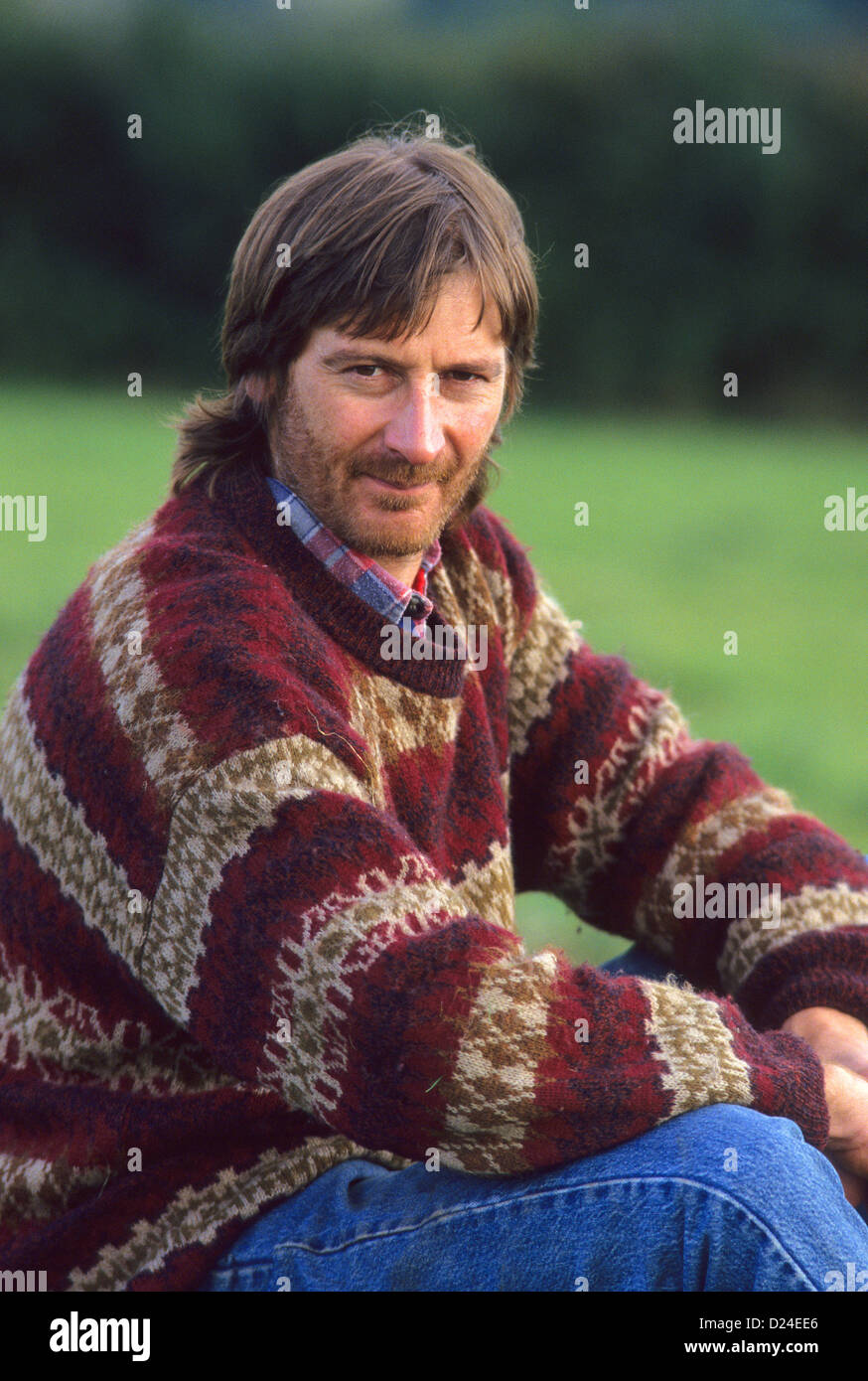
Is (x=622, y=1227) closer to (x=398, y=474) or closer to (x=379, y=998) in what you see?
(x=379, y=998)

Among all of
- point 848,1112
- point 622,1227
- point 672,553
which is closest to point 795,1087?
point 848,1112

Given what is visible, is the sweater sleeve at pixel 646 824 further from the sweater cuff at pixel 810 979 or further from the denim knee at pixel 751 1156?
the denim knee at pixel 751 1156

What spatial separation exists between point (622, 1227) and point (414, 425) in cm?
103

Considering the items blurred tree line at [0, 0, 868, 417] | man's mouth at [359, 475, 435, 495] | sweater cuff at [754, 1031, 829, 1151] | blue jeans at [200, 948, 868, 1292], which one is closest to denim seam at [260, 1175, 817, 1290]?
blue jeans at [200, 948, 868, 1292]

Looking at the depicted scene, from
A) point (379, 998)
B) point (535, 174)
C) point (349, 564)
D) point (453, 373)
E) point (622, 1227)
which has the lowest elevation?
point (622, 1227)

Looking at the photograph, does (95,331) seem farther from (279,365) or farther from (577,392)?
(279,365)

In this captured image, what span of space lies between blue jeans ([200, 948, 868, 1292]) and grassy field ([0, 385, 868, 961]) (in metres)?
1.14

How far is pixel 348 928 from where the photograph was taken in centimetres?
170

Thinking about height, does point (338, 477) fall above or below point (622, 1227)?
above

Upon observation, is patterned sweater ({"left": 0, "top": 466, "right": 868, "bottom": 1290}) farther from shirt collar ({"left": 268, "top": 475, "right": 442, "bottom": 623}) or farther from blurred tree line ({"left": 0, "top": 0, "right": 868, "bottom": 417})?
blurred tree line ({"left": 0, "top": 0, "right": 868, "bottom": 417})

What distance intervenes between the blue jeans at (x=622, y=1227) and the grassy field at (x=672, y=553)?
1.14 m

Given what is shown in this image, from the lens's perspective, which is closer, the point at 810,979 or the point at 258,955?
the point at 258,955

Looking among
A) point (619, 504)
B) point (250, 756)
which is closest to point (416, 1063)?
point (250, 756)

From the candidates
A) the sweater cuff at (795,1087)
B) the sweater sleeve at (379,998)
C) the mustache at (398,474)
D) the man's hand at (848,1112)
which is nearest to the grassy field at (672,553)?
the mustache at (398,474)
